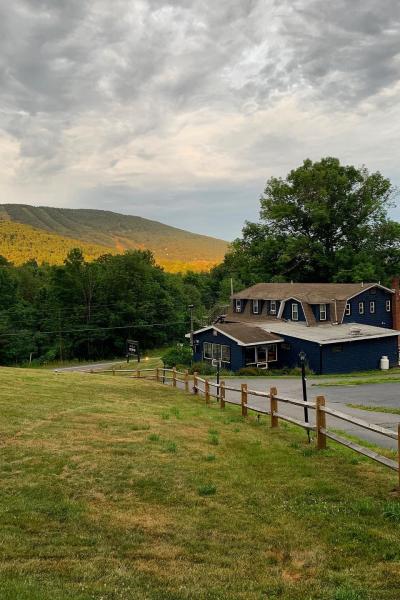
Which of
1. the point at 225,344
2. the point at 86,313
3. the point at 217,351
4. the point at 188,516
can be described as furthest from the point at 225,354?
the point at 86,313

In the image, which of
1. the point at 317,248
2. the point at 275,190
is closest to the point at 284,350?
the point at 317,248

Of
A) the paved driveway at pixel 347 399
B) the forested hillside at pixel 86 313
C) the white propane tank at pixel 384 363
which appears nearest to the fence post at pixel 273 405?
the paved driveway at pixel 347 399

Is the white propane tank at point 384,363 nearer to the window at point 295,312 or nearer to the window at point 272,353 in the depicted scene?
the window at point 295,312

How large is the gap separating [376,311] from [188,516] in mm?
45066

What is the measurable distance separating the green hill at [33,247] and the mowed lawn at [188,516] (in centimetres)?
14176

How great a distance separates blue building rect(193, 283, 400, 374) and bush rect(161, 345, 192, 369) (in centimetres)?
123

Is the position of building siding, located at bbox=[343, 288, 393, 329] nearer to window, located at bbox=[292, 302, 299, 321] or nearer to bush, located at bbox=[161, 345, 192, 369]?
window, located at bbox=[292, 302, 299, 321]

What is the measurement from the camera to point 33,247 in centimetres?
17238

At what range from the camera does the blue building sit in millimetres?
40469

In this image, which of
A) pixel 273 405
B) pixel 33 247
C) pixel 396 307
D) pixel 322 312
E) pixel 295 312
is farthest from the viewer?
pixel 33 247

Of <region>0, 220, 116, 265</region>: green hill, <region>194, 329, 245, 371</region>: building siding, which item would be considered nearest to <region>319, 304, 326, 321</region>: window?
<region>194, 329, 245, 371</region>: building siding

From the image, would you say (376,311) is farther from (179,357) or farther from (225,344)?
(179,357)

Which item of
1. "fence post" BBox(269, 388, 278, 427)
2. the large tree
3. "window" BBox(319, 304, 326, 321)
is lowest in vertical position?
"fence post" BBox(269, 388, 278, 427)

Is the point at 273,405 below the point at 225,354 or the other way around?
below
